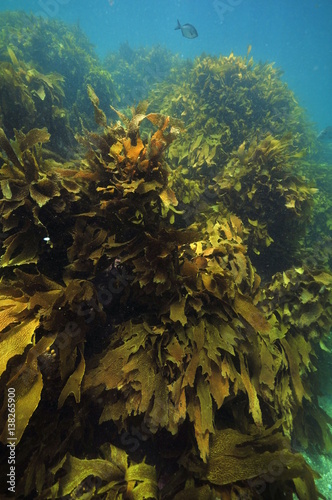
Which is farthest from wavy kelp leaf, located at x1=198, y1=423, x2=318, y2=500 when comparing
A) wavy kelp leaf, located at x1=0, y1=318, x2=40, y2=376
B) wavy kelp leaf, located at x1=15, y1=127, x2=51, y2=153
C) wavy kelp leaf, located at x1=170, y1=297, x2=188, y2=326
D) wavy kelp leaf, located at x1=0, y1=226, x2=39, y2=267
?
wavy kelp leaf, located at x1=15, y1=127, x2=51, y2=153

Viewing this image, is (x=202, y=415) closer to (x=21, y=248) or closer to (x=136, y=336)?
(x=136, y=336)

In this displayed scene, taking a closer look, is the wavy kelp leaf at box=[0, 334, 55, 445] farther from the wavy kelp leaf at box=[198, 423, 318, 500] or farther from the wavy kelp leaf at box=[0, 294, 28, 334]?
the wavy kelp leaf at box=[198, 423, 318, 500]

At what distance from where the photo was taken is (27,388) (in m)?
1.33

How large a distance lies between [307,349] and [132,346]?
1782 mm

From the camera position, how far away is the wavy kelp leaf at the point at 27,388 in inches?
49.5

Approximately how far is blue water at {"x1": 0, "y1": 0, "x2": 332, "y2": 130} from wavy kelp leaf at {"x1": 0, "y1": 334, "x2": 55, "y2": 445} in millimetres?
68609

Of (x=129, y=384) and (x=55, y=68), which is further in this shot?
(x=55, y=68)

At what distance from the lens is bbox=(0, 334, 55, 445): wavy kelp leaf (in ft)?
4.12

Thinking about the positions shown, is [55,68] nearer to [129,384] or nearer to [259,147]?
[259,147]

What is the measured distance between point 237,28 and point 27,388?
10747cm

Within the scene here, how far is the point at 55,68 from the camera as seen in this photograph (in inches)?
293

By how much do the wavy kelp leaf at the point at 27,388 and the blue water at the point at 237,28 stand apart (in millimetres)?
68609

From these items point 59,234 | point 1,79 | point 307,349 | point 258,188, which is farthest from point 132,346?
point 1,79

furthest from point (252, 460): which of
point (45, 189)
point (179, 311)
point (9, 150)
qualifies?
point (9, 150)
